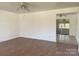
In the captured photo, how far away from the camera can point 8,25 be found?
20.5 ft

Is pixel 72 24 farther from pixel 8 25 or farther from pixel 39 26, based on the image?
pixel 8 25

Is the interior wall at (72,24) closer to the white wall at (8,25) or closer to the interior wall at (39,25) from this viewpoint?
the interior wall at (39,25)

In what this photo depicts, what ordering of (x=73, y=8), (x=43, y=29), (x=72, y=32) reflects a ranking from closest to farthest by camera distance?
(x=73, y=8) → (x=43, y=29) → (x=72, y=32)

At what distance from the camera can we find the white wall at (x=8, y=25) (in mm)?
5680

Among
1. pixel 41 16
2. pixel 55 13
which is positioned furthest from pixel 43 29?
pixel 55 13

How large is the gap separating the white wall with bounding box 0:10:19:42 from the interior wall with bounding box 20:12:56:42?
50 cm

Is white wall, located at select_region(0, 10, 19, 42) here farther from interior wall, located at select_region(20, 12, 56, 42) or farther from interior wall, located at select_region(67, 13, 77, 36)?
interior wall, located at select_region(67, 13, 77, 36)

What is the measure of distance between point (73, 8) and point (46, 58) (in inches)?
170

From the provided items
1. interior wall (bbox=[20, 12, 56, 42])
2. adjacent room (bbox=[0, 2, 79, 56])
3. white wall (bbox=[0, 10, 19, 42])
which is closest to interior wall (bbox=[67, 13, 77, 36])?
adjacent room (bbox=[0, 2, 79, 56])

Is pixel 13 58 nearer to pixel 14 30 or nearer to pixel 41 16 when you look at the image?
pixel 41 16

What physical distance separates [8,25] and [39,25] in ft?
6.27

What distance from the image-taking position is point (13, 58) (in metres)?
0.91

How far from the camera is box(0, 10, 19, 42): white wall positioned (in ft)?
18.6

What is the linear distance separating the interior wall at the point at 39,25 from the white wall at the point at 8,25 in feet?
1.64
